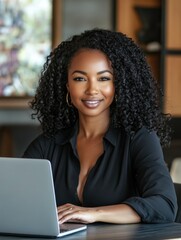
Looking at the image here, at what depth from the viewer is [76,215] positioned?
2143 millimetres

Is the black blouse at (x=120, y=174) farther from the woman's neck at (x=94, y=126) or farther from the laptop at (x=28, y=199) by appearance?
the laptop at (x=28, y=199)

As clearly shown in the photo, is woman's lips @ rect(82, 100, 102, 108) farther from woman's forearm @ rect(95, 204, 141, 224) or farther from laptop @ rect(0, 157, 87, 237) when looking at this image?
laptop @ rect(0, 157, 87, 237)

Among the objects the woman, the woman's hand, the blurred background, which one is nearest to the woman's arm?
the woman's hand

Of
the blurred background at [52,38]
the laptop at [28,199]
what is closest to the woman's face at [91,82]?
the laptop at [28,199]

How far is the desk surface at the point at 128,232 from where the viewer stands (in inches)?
78.2

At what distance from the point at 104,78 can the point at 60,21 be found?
3.32 m

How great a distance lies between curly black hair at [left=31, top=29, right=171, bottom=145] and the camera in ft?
8.41

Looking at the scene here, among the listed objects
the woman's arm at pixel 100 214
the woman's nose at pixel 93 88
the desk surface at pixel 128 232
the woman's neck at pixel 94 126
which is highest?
the woman's nose at pixel 93 88

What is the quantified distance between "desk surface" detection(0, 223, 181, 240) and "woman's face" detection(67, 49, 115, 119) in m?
0.50

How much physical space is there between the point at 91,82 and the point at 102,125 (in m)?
0.19

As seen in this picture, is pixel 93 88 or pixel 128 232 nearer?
pixel 128 232

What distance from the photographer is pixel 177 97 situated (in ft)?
19.5

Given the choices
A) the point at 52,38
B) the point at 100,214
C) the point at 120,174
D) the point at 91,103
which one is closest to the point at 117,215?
the point at 100,214

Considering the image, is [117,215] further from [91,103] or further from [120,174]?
[91,103]
